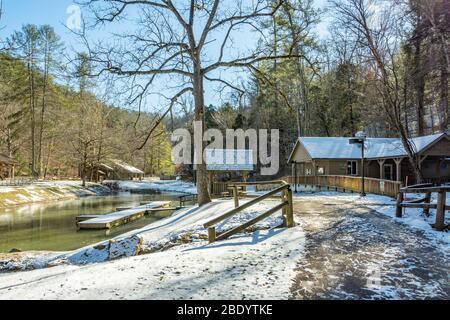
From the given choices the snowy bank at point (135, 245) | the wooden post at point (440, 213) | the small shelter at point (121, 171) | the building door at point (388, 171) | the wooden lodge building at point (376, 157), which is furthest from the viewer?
the small shelter at point (121, 171)

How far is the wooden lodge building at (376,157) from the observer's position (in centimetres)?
2209

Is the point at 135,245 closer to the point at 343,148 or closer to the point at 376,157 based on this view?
the point at 376,157

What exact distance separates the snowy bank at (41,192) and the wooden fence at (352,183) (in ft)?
75.4

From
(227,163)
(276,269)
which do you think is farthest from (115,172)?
(276,269)

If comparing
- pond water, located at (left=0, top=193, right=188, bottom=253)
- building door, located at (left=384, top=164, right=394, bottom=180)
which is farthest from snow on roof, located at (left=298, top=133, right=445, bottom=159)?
pond water, located at (left=0, top=193, right=188, bottom=253)

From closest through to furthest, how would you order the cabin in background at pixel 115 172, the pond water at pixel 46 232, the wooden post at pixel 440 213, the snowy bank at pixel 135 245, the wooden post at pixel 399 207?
the wooden post at pixel 440 213
the snowy bank at pixel 135 245
the wooden post at pixel 399 207
the pond water at pixel 46 232
the cabin in background at pixel 115 172

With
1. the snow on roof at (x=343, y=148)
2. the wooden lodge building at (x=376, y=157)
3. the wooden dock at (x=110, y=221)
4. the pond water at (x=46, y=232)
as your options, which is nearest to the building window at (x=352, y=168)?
the wooden lodge building at (x=376, y=157)

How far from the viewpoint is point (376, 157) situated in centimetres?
2461

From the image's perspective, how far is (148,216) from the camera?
1980cm

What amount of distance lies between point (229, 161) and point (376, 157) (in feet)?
38.6

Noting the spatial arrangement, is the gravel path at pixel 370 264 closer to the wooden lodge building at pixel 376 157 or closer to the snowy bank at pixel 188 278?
the snowy bank at pixel 188 278
